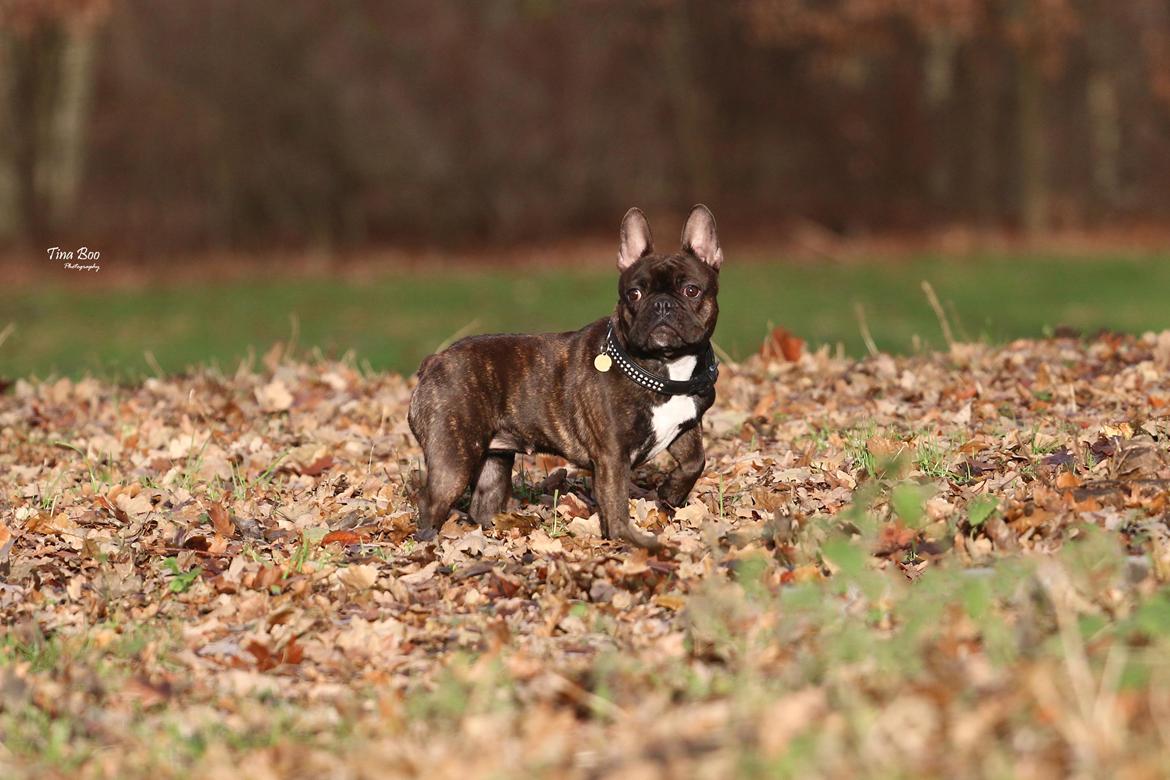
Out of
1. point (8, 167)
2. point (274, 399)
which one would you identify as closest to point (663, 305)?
point (274, 399)

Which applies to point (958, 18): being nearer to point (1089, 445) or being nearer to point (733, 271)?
point (733, 271)

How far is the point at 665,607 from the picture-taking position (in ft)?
20.3

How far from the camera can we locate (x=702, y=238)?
729 centimetres

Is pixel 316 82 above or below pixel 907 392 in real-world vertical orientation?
above

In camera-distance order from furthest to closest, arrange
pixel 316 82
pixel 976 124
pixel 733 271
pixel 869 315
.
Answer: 1. pixel 976 124
2. pixel 316 82
3. pixel 733 271
4. pixel 869 315

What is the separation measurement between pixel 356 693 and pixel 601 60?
30.9 metres

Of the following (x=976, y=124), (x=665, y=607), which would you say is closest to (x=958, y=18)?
(x=976, y=124)

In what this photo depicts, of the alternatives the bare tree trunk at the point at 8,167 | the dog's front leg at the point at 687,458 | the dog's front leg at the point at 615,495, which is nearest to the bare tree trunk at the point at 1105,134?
the bare tree trunk at the point at 8,167

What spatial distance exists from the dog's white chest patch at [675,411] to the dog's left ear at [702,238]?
61 centimetres

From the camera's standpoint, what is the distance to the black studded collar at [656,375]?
Result: 6836 millimetres

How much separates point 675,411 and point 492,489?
1200 mm

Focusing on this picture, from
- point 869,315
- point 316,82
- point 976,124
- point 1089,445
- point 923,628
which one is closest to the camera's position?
point 923,628

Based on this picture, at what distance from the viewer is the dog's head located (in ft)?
22.0

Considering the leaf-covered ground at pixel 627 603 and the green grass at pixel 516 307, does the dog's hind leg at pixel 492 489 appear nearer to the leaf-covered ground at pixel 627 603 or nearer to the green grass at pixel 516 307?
the leaf-covered ground at pixel 627 603
